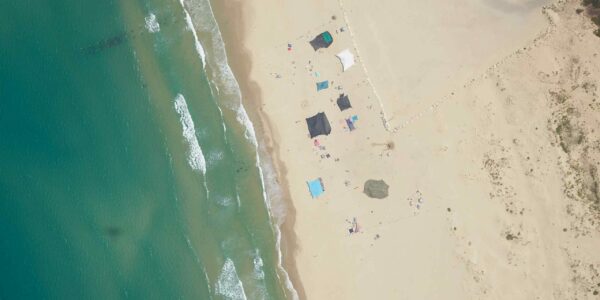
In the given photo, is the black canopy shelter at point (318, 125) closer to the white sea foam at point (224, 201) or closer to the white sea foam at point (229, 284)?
the white sea foam at point (224, 201)

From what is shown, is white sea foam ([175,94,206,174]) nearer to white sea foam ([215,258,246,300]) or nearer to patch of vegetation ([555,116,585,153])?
white sea foam ([215,258,246,300])

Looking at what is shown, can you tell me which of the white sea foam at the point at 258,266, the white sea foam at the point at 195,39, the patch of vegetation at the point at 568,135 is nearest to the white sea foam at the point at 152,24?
the white sea foam at the point at 195,39

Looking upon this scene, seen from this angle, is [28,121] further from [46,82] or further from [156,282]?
[156,282]

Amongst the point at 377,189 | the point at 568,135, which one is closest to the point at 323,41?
the point at 377,189

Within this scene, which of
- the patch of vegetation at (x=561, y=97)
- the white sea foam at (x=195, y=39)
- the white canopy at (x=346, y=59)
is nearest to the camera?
the patch of vegetation at (x=561, y=97)

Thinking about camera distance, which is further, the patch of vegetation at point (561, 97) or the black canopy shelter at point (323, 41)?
the black canopy shelter at point (323, 41)

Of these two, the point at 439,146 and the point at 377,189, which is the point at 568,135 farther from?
the point at 377,189
